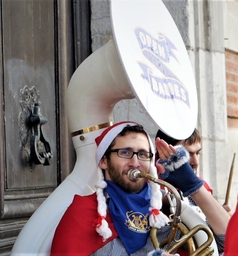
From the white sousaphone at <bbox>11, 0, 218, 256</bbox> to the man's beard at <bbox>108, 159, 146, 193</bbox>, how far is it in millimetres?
98

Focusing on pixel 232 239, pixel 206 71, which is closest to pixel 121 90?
pixel 232 239

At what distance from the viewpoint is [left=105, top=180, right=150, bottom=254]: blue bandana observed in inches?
96.2

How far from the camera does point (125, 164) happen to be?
98.4 inches

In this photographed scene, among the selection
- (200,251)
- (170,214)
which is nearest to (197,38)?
(170,214)

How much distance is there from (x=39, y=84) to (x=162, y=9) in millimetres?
934

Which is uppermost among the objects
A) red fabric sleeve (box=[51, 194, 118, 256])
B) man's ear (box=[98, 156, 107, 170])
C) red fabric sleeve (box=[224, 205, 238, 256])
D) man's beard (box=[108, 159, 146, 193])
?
man's ear (box=[98, 156, 107, 170])

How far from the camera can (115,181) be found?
251 centimetres

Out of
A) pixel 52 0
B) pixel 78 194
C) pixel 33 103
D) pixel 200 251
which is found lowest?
pixel 200 251

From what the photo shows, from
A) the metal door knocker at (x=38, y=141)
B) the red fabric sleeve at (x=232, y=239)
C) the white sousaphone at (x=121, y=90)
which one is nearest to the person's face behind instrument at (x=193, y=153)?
the white sousaphone at (x=121, y=90)

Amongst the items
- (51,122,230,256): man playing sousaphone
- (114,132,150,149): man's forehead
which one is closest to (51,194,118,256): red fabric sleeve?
(51,122,230,256): man playing sousaphone

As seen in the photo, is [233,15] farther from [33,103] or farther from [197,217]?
[197,217]

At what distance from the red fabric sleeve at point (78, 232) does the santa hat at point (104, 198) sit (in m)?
0.03

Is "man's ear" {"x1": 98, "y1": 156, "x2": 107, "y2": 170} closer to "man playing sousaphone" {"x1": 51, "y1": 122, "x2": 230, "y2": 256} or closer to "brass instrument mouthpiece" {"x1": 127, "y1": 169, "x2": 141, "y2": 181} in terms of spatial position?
"man playing sousaphone" {"x1": 51, "y1": 122, "x2": 230, "y2": 256}

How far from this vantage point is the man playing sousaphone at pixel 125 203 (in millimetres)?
2389
